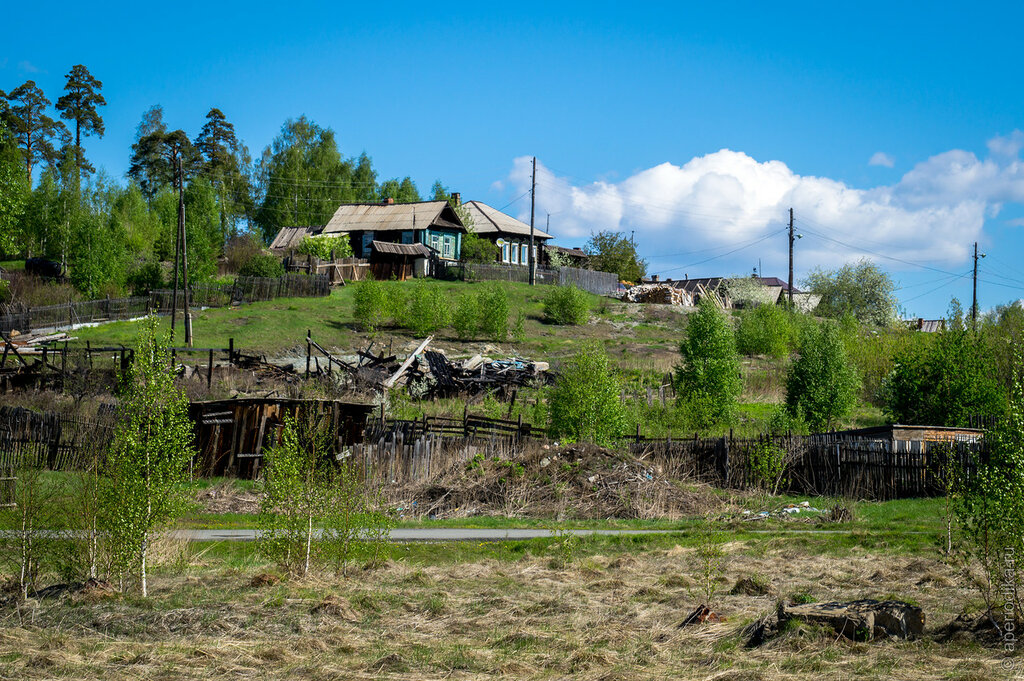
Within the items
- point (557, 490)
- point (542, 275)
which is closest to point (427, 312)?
point (542, 275)

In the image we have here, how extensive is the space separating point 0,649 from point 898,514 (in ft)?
58.7

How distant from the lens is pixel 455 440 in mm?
21922

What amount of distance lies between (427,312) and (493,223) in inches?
1242

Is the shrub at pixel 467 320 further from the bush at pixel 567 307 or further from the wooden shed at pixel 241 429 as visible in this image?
the wooden shed at pixel 241 429

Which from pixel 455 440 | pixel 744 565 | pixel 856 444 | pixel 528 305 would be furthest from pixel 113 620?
pixel 528 305

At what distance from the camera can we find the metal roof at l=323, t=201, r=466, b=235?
69812mm

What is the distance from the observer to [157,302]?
1967 inches

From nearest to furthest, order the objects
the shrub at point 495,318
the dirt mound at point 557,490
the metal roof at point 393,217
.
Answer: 1. the dirt mound at point 557,490
2. the shrub at point 495,318
3. the metal roof at point 393,217

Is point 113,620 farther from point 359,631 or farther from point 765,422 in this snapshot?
point 765,422

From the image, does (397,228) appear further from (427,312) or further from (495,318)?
(495,318)

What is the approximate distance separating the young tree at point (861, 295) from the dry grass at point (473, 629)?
6515 cm

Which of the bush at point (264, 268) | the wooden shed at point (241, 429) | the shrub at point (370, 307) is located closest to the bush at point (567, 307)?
the shrub at point (370, 307)

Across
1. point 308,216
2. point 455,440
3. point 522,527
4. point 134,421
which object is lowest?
point 522,527

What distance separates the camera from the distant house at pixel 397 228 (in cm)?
6962
